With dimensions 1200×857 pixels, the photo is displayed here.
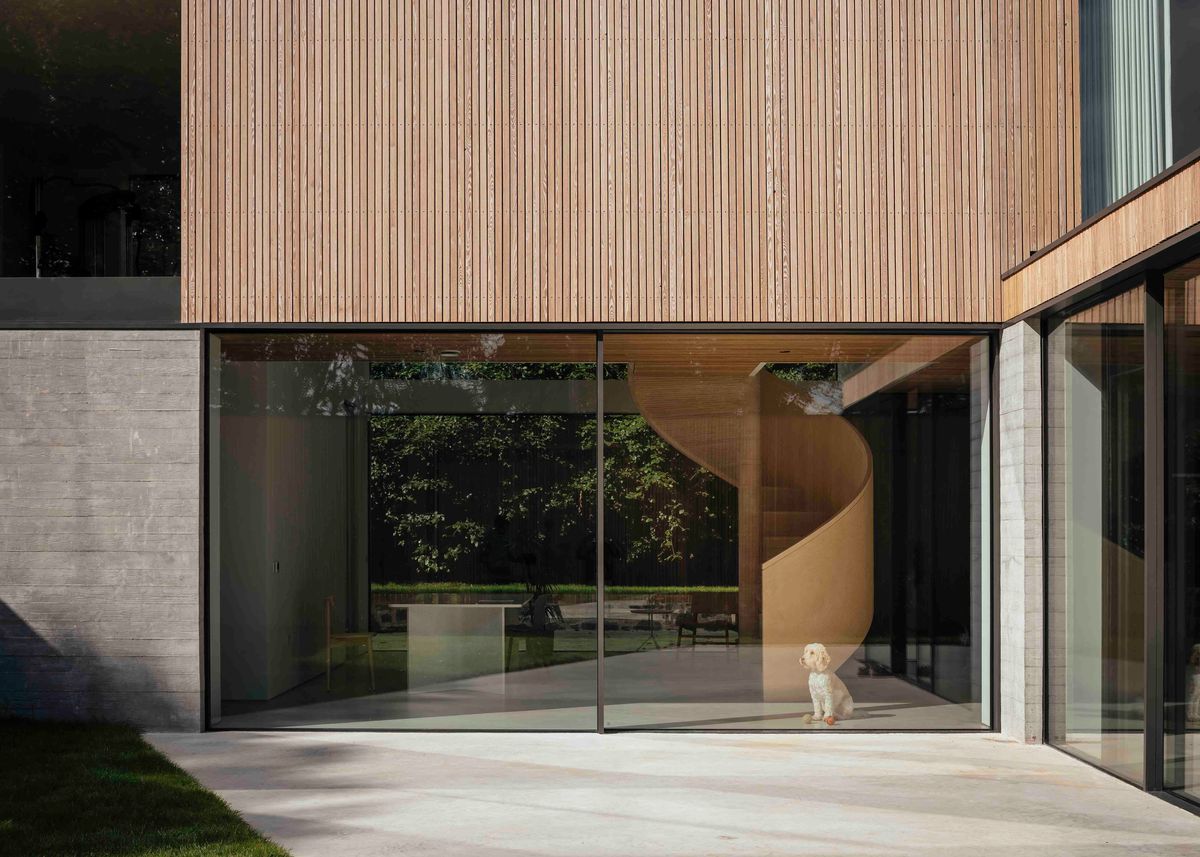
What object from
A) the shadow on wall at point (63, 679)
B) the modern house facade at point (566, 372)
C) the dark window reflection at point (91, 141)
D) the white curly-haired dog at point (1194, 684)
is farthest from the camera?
the dark window reflection at point (91, 141)

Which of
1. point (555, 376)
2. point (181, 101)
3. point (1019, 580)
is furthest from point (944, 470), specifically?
point (181, 101)

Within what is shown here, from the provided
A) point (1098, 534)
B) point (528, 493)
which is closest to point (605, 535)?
point (528, 493)

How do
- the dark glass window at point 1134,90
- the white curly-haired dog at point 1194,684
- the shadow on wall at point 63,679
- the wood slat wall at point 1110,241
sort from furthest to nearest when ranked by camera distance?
1. the shadow on wall at point 63,679
2. the dark glass window at point 1134,90
3. the white curly-haired dog at point 1194,684
4. the wood slat wall at point 1110,241

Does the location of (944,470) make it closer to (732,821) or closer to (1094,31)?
(1094,31)

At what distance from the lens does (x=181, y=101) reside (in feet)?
30.1

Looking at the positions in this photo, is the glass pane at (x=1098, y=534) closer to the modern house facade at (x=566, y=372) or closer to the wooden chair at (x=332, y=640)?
the modern house facade at (x=566, y=372)

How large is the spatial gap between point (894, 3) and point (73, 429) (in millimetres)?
6496

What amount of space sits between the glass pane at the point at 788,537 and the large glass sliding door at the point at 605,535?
16 mm

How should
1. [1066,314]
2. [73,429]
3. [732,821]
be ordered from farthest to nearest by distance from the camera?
[73,429] < [1066,314] < [732,821]

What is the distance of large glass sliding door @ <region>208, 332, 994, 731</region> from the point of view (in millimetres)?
9086

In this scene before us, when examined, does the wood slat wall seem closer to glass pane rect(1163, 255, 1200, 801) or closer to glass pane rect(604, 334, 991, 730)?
glass pane rect(1163, 255, 1200, 801)

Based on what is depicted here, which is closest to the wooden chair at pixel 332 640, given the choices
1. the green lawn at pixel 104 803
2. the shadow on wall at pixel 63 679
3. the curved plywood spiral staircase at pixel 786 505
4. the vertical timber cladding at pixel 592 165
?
the shadow on wall at pixel 63 679

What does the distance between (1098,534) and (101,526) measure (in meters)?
6.58

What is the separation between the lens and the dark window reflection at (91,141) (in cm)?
936
